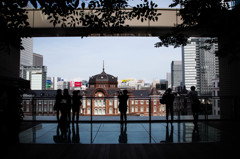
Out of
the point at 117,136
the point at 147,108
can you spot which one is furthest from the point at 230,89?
the point at 117,136

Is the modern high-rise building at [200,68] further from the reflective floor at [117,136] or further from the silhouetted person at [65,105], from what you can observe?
the silhouetted person at [65,105]

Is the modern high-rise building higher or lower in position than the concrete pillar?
higher

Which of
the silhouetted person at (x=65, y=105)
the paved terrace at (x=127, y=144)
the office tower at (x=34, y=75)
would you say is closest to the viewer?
the paved terrace at (x=127, y=144)

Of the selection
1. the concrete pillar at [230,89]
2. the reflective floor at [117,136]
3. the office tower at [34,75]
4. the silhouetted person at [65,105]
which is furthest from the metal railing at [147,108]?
the office tower at [34,75]

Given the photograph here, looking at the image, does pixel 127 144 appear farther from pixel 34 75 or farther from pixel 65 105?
pixel 34 75

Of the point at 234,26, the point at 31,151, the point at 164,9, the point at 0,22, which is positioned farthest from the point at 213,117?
the point at 0,22

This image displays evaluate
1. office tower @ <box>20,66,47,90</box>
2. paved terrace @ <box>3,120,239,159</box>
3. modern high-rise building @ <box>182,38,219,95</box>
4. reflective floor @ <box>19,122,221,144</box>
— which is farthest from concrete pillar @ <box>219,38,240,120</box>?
office tower @ <box>20,66,47,90</box>

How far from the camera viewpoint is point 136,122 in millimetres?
9375

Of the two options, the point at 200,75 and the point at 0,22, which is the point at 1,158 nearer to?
the point at 0,22

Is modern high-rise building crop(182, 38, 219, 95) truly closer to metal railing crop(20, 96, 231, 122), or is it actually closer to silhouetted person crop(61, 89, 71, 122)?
metal railing crop(20, 96, 231, 122)

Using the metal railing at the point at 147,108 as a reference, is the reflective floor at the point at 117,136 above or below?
below

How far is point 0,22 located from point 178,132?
20.8 feet

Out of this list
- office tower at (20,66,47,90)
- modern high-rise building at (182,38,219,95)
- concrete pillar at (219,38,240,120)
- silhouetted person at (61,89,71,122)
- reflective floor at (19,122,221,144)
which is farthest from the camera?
modern high-rise building at (182,38,219,95)

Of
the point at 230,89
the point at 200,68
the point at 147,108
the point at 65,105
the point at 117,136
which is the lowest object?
the point at 117,136
